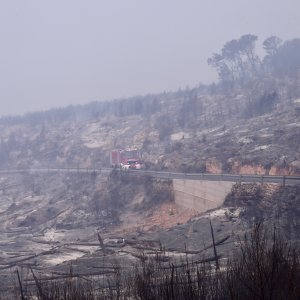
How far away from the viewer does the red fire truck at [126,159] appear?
5925 cm

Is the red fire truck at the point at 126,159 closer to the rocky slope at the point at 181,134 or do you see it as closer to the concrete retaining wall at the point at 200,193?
the rocky slope at the point at 181,134

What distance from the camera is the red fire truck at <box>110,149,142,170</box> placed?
194 feet

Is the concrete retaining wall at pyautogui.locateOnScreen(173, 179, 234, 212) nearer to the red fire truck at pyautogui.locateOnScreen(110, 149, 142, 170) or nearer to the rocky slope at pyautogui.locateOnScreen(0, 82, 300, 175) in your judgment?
the rocky slope at pyautogui.locateOnScreen(0, 82, 300, 175)

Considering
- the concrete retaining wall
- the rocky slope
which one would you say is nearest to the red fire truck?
the rocky slope

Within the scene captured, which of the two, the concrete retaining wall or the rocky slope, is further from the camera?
the rocky slope

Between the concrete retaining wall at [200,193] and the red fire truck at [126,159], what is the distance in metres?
13.7

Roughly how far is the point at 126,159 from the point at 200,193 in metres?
20.8

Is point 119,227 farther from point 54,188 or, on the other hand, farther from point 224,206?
point 54,188

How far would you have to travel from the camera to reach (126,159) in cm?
6131

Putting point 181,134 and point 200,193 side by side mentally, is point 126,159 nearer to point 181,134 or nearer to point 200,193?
point 181,134

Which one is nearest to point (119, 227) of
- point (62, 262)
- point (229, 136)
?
point (62, 262)

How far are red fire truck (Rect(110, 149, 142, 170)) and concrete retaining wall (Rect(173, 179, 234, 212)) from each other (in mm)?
13711

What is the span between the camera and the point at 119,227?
1708 inches

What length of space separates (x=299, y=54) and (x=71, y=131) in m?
46.0
